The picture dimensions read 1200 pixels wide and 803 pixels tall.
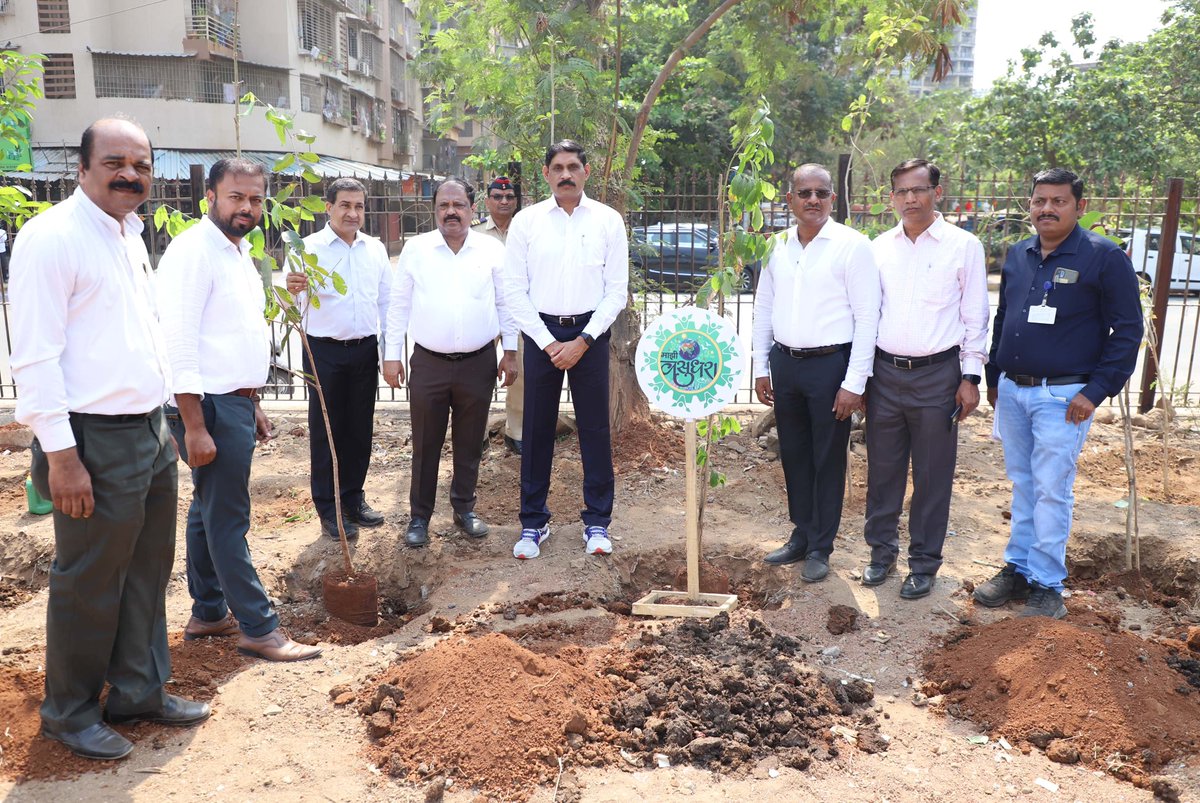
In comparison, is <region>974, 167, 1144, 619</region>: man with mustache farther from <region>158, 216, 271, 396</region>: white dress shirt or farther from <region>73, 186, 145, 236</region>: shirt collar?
<region>73, 186, 145, 236</region>: shirt collar

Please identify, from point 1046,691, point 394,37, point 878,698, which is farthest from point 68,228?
point 394,37

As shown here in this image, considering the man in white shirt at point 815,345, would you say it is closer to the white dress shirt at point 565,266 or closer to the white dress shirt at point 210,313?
the white dress shirt at point 565,266

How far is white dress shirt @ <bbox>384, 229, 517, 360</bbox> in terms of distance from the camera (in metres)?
5.21

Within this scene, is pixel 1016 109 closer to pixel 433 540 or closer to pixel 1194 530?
pixel 1194 530

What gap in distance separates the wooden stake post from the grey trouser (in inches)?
87.1

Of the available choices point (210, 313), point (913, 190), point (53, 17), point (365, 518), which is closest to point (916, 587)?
point (913, 190)

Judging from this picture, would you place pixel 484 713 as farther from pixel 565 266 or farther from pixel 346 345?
pixel 346 345

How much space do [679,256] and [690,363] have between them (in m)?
5.46

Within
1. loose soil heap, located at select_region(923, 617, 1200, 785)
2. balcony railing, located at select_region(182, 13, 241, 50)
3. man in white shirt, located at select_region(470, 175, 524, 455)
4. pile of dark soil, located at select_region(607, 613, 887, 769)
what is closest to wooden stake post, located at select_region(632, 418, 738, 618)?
pile of dark soil, located at select_region(607, 613, 887, 769)

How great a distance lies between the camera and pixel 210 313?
3.84 m

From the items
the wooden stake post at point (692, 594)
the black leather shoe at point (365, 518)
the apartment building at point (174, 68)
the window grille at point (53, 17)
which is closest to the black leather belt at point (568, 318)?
the wooden stake post at point (692, 594)

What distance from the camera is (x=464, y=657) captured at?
3.69 metres

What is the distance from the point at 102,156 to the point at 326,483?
2.78 m

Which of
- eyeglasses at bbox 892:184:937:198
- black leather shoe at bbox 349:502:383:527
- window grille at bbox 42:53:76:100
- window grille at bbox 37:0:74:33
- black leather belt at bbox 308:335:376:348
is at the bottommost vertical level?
black leather shoe at bbox 349:502:383:527
